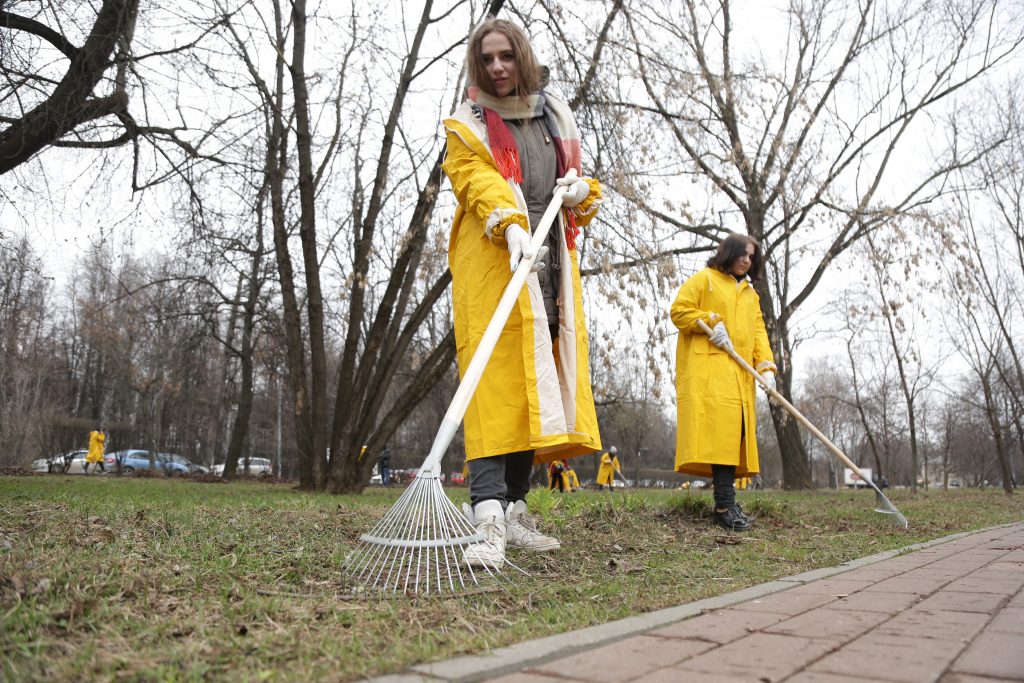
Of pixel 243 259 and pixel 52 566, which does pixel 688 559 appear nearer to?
pixel 52 566

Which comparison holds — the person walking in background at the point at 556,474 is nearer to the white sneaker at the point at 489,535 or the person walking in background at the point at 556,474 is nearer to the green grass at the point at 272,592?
the green grass at the point at 272,592

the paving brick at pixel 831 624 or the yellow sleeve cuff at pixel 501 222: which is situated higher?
the yellow sleeve cuff at pixel 501 222

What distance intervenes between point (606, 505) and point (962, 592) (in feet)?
8.81

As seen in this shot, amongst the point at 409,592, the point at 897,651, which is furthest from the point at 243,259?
the point at 897,651

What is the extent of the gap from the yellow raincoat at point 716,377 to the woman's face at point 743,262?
0.24ft

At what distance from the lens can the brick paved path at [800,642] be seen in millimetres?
1654

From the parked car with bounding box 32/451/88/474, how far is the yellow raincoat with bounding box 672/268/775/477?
69.4 feet

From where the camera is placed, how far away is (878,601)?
2510 mm

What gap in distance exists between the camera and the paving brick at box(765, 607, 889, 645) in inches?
79.6

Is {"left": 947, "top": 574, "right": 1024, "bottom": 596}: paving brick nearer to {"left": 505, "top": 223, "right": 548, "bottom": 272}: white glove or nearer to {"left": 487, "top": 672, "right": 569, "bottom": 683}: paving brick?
{"left": 487, "top": 672, "right": 569, "bottom": 683}: paving brick

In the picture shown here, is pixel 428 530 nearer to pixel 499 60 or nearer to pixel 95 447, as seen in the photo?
pixel 499 60

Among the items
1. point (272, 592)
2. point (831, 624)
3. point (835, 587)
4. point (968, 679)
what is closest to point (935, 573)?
point (835, 587)

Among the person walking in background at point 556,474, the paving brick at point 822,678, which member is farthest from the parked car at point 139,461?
the paving brick at point 822,678

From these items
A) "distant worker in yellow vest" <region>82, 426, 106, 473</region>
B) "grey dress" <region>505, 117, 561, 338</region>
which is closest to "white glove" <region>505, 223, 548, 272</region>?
"grey dress" <region>505, 117, 561, 338</region>
